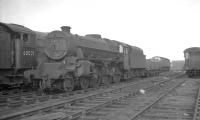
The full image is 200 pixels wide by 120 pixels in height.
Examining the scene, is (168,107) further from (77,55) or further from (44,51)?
(44,51)

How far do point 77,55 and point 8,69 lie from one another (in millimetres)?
4101

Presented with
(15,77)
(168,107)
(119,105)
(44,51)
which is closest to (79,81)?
(44,51)

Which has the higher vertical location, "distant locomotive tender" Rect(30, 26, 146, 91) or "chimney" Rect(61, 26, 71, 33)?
"chimney" Rect(61, 26, 71, 33)

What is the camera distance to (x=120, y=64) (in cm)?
2019

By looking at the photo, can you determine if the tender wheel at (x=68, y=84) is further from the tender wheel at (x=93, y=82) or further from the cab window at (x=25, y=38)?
the cab window at (x=25, y=38)

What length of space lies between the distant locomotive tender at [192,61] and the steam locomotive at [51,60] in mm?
13671

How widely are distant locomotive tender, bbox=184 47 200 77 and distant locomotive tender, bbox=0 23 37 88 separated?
18539 mm

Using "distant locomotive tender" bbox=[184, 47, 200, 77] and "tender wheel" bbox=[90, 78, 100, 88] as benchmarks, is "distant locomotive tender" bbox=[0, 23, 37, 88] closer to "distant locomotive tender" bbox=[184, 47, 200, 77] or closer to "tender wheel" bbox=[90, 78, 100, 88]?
"tender wheel" bbox=[90, 78, 100, 88]

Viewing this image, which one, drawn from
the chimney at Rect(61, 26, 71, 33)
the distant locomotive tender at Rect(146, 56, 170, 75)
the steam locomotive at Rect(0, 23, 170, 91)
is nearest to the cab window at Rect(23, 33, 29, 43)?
the steam locomotive at Rect(0, 23, 170, 91)

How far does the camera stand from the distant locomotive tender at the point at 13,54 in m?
13.8

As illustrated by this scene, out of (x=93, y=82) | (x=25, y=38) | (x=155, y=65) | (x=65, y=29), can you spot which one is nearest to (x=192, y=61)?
(x=155, y=65)

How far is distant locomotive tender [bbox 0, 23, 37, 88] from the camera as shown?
13.8 m

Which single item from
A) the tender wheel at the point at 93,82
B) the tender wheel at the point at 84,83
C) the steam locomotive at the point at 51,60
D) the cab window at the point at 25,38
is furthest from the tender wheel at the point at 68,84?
the cab window at the point at 25,38

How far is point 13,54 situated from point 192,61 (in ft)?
65.8
